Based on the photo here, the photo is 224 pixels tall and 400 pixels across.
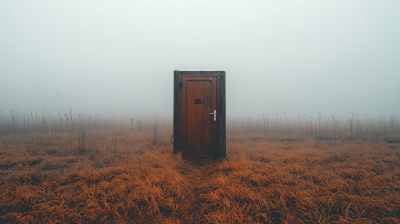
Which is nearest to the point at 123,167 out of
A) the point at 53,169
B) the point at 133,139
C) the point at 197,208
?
the point at 53,169

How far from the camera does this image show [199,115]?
417cm

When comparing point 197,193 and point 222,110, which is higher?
point 222,110

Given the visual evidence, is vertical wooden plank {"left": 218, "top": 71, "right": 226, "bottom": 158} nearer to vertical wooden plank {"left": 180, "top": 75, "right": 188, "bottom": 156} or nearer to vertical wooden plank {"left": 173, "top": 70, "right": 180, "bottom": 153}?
vertical wooden plank {"left": 180, "top": 75, "right": 188, "bottom": 156}

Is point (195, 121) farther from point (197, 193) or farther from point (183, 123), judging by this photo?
point (197, 193)

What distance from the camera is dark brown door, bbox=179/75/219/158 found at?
4125 mm

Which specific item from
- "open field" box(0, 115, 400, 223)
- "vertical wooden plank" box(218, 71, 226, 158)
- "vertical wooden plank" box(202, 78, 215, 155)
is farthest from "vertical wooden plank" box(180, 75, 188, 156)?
"vertical wooden plank" box(218, 71, 226, 158)

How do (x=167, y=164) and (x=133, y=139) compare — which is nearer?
(x=167, y=164)

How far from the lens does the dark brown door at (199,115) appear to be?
162 inches

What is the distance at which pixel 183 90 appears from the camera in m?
4.12

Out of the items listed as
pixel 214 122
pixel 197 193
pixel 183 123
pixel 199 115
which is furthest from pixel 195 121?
Result: pixel 197 193

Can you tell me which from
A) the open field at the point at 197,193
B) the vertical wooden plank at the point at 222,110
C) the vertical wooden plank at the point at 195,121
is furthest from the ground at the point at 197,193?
the vertical wooden plank at the point at 195,121

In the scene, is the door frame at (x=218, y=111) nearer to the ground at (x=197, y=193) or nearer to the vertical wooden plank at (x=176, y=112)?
the vertical wooden plank at (x=176, y=112)

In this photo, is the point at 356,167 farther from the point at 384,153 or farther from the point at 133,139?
the point at 133,139

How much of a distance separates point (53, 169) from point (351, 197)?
5.28 meters
